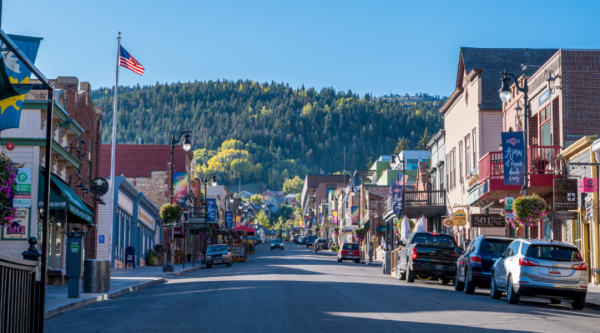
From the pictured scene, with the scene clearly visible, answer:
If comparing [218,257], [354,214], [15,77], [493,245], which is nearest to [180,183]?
[218,257]

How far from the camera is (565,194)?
81.8 ft

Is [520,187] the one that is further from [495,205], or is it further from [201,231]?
[201,231]

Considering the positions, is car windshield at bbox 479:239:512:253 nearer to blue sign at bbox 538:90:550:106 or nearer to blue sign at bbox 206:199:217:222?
blue sign at bbox 538:90:550:106

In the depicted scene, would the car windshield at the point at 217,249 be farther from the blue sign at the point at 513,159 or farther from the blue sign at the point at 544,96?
the blue sign at the point at 513,159

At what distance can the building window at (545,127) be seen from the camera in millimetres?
29195

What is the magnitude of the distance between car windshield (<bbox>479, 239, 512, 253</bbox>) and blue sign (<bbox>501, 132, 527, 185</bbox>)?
4.72m

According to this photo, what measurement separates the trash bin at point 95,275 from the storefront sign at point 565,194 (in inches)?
602

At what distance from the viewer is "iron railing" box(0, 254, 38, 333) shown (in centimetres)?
745

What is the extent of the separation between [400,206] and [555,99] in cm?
2036

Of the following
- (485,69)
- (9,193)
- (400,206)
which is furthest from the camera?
(400,206)

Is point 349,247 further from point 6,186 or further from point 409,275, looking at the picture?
point 6,186

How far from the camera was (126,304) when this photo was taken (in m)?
17.6

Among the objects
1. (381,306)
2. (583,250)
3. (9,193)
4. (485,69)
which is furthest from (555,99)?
(9,193)

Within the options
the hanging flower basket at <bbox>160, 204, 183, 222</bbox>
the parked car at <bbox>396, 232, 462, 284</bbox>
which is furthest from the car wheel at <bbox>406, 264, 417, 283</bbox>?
the hanging flower basket at <bbox>160, 204, 183, 222</bbox>
